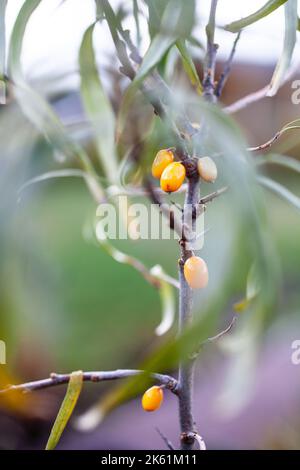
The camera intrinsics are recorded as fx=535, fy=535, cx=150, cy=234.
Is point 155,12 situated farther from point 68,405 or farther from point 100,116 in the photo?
point 68,405

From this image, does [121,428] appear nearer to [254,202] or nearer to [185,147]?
[185,147]

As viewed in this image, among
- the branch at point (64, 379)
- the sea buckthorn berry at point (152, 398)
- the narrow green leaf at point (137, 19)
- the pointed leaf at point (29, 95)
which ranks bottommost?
the sea buckthorn berry at point (152, 398)

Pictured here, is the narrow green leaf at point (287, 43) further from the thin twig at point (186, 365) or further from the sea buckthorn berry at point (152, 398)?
the sea buckthorn berry at point (152, 398)

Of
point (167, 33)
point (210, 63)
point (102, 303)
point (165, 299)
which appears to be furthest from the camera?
point (102, 303)

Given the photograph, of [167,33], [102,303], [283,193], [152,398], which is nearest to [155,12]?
[167,33]

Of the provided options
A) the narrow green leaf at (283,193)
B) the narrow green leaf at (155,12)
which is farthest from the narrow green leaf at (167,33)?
the narrow green leaf at (283,193)
